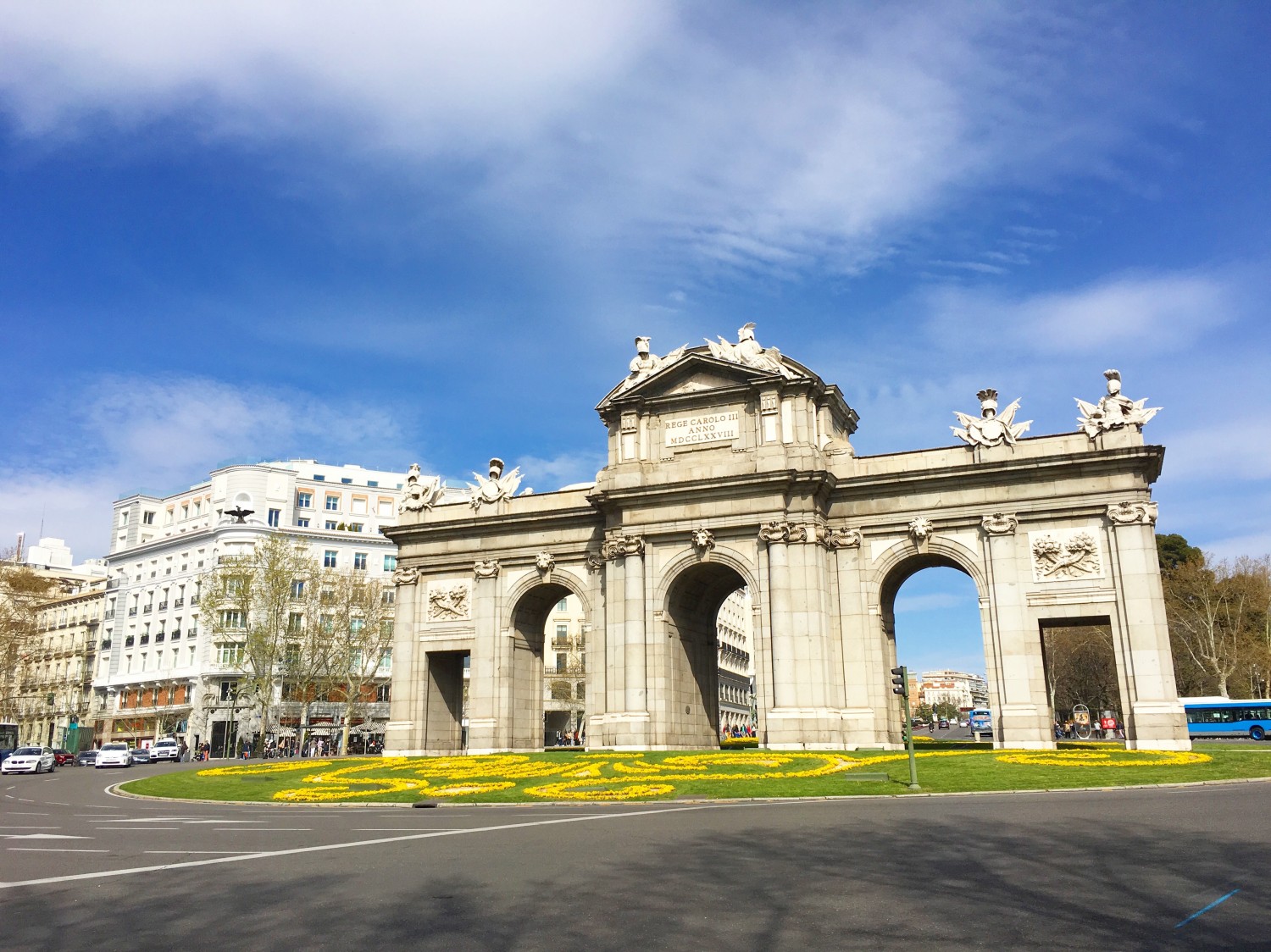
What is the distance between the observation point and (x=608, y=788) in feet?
99.5

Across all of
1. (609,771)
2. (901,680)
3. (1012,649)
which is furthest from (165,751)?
(901,680)

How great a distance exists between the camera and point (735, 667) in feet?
418

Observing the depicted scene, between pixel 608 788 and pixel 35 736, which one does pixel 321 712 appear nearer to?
pixel 35 736

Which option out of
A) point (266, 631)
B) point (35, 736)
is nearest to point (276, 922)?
point (266, 631)

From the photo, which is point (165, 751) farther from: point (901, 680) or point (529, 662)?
point (901, 680)

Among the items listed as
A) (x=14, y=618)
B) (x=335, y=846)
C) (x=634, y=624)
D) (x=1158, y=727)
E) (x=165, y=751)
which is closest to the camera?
(x=335, y=846)

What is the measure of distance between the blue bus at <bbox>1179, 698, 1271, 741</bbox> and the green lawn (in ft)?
109

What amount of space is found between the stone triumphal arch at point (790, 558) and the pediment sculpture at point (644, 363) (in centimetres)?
9

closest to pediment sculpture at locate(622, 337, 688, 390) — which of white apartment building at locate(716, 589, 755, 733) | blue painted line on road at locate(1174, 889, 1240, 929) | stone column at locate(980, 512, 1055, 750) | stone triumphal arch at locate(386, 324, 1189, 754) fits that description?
stone triumphal arch at locate(386, 324, 1189, 754)

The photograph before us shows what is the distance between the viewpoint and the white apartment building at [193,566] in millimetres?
94250

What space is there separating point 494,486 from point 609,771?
851 inches

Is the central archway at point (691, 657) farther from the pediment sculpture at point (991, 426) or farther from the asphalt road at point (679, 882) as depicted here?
the asphalt road at point (679, 882)

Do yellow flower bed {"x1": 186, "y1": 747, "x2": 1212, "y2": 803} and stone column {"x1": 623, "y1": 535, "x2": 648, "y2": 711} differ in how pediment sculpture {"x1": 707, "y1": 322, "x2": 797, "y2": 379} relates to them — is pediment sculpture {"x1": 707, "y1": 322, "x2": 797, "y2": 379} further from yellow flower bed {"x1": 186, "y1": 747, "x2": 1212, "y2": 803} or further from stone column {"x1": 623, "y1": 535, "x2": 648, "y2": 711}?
yellow flower bed {"x1": 186, "y1": 747, "x2": 1212, "y2": 803}

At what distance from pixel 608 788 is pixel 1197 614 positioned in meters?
62.4
